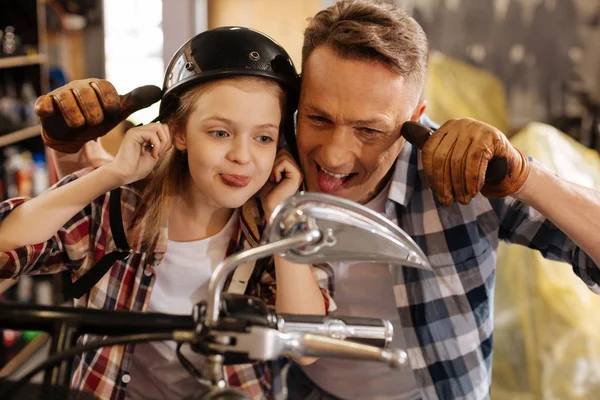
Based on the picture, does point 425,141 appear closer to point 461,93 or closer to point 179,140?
point 179,140

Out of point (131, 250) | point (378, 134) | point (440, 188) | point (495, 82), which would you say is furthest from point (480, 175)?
point (495, 82)

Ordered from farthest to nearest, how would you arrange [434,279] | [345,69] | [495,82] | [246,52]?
[495,82] → [434,279] → [345,69] → [246,52]

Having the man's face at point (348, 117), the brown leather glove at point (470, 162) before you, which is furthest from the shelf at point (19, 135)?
the brown leather glove at point (470, 162)

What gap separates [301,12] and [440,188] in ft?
11.0

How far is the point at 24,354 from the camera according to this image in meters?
3.02

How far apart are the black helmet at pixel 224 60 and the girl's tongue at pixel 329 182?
246mm

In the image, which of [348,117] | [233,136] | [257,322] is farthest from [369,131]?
[257,322]

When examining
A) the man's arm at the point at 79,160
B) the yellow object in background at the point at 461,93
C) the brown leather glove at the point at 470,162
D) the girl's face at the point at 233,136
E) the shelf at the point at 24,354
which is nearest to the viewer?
the brown leather glove at the point at 470,162

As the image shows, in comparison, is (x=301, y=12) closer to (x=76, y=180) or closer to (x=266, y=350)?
(x=76, y=180)

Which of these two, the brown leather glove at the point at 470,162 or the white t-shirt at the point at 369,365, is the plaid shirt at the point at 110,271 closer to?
the white t-shirt at the point at 369,365

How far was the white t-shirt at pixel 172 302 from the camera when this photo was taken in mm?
1275

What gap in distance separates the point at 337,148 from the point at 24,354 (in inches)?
94.3

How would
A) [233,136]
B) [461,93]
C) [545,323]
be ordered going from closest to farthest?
1. [233,136]
2. [545,323]
3. [461,93]

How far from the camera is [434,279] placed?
55.9 inches
